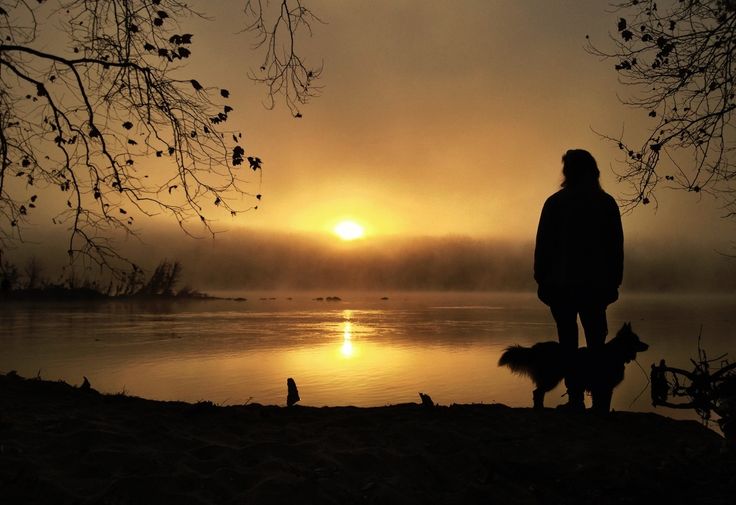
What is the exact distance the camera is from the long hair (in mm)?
5734

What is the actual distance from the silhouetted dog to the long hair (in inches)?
70.3

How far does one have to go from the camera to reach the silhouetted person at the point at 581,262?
17.7 ft

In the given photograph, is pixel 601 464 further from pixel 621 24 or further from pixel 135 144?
pixel 135 144

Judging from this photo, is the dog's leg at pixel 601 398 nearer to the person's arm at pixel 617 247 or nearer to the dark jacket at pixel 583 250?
the dark jacket at pixel 583 250


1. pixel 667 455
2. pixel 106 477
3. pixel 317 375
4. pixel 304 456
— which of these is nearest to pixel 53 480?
pixel 106 477

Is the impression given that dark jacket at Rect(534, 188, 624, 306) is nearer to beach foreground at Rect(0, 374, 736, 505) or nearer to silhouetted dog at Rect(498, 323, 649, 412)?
silhouetted dog at Rect(498, 323, 649, 412)

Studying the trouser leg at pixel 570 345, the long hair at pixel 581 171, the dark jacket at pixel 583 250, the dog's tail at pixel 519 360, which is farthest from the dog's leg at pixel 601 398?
the long hair at pixel 581 171

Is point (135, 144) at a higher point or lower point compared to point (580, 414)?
higher

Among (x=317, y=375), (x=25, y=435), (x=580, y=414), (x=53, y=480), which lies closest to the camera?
(x=53, y=480)

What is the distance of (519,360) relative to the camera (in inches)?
242

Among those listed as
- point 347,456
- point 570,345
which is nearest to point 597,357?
point 570,345

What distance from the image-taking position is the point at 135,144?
5.63m

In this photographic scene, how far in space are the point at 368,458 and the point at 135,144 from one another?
421cm

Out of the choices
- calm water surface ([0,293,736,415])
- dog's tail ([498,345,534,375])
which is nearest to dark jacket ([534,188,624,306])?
dog's tail ([498,345,534,375])
